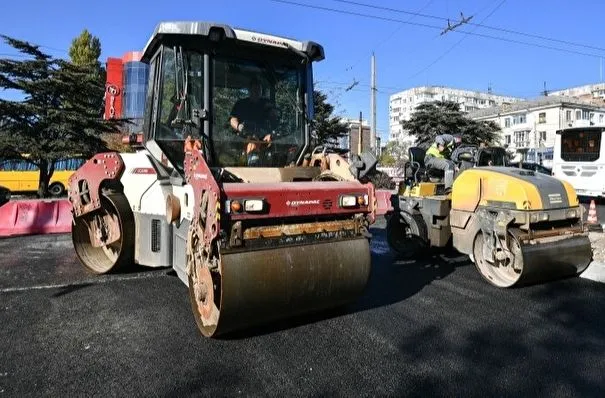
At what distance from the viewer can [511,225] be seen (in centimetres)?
538

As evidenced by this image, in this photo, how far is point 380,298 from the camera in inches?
204

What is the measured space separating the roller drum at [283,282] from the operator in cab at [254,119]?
4.65 ft

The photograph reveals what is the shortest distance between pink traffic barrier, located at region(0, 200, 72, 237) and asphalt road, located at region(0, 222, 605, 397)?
4.54m

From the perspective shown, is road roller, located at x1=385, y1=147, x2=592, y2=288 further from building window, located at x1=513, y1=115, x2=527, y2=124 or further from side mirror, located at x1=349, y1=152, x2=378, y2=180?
building window, located at x1=513, y1=115, x2=527, y2=124

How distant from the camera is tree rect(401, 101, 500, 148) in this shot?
29.1 m

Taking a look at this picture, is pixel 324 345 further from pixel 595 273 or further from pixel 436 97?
pixel 436 97

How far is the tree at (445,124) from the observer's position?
29.1 metres

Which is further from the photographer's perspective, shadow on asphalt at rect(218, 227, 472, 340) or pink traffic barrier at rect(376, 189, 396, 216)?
pink traffic barrier at rect(376, 189, 396, 216)

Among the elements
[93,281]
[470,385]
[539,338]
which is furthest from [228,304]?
[93,281]

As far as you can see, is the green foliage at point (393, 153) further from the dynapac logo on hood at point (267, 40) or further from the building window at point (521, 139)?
the dynapac logo on hood at point (267, 40)

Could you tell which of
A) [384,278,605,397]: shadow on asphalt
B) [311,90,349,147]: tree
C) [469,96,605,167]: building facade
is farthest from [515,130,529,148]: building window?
[384,278,605,397]: shadow on asphalt

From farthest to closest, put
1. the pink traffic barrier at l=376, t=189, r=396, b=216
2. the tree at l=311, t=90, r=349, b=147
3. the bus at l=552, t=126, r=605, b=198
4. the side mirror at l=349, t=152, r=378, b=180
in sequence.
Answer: the tree at l=311, t=90, r=349, b=147 < the bus at l=552, t=126, r=605, b=198 < the pink traffic barrier at l=376, t=189, r=396, b=216 < the side mirror at l=349, t=152, r=378, b=180

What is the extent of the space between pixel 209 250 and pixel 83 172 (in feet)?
11.3

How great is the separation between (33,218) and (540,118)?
2478 inches
